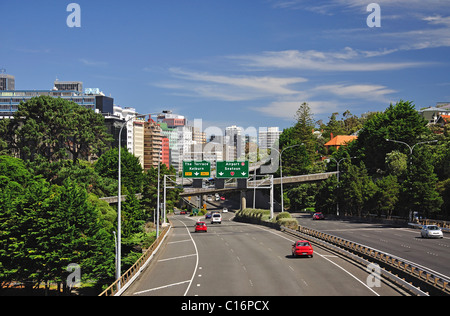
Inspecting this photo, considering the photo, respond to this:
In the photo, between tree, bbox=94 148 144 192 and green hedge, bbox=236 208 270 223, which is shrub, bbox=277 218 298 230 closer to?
green hedge, bbox=236 208 270 223

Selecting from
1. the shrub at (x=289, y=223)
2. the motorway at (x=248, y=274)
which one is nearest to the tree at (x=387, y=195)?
the shrub at (x=289, y=223)

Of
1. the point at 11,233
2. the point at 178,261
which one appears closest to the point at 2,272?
the point at 11,233

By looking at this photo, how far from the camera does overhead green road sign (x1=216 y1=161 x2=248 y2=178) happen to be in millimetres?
81688

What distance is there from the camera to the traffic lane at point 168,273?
3055 centimetres

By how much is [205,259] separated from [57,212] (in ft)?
57.9

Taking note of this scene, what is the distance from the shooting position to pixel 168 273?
37.5 meters

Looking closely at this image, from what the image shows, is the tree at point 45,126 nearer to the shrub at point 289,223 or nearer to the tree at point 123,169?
the tree at point 123,169

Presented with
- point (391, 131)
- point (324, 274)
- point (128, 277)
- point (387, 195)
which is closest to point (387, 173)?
point (391, 131)

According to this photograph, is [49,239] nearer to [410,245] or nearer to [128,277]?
[128,277]

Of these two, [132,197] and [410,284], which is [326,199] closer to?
[132,197]

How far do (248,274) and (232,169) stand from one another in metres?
46.9

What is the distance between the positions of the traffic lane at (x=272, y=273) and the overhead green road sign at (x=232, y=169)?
90.7 ft

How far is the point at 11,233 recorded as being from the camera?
176 feet

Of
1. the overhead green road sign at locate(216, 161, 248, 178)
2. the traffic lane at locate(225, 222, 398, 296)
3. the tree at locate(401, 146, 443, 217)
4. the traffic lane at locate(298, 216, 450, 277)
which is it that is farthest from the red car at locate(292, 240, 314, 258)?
the overhead green road sign at locate(216, 161, 248, 178)
